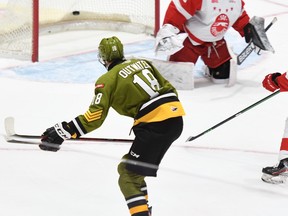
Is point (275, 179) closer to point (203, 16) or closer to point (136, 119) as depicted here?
point (136, 119)

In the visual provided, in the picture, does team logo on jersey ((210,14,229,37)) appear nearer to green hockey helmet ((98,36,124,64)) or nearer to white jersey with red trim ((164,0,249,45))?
white jersey with red trim ((164,0,249,45))

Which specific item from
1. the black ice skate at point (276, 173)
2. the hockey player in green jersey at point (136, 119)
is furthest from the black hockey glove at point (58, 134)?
the black ice skate at point (276, 173)

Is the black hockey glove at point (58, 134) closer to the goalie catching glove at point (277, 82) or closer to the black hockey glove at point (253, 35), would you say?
the goalie catching glove at point (277, 82)

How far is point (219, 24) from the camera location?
4.55 m

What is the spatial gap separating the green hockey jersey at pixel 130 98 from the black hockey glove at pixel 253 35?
79.5 inches

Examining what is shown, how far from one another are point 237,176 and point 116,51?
93cm

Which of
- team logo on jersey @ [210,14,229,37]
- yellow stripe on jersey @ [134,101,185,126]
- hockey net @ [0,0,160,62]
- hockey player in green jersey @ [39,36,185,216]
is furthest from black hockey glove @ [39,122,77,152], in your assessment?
hockey net @ [0,0,160,62]

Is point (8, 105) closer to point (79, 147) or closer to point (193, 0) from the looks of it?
point (79, 147)

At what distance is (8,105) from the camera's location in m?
4.21

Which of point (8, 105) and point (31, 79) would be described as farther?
point (31, 79)

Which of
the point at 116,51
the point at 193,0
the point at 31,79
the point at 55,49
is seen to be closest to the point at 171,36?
the point at 193,0

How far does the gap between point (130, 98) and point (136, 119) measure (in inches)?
3.3

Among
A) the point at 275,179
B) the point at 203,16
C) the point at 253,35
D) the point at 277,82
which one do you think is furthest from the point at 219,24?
the point at 275,179

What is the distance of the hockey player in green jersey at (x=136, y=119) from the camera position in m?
2.62
